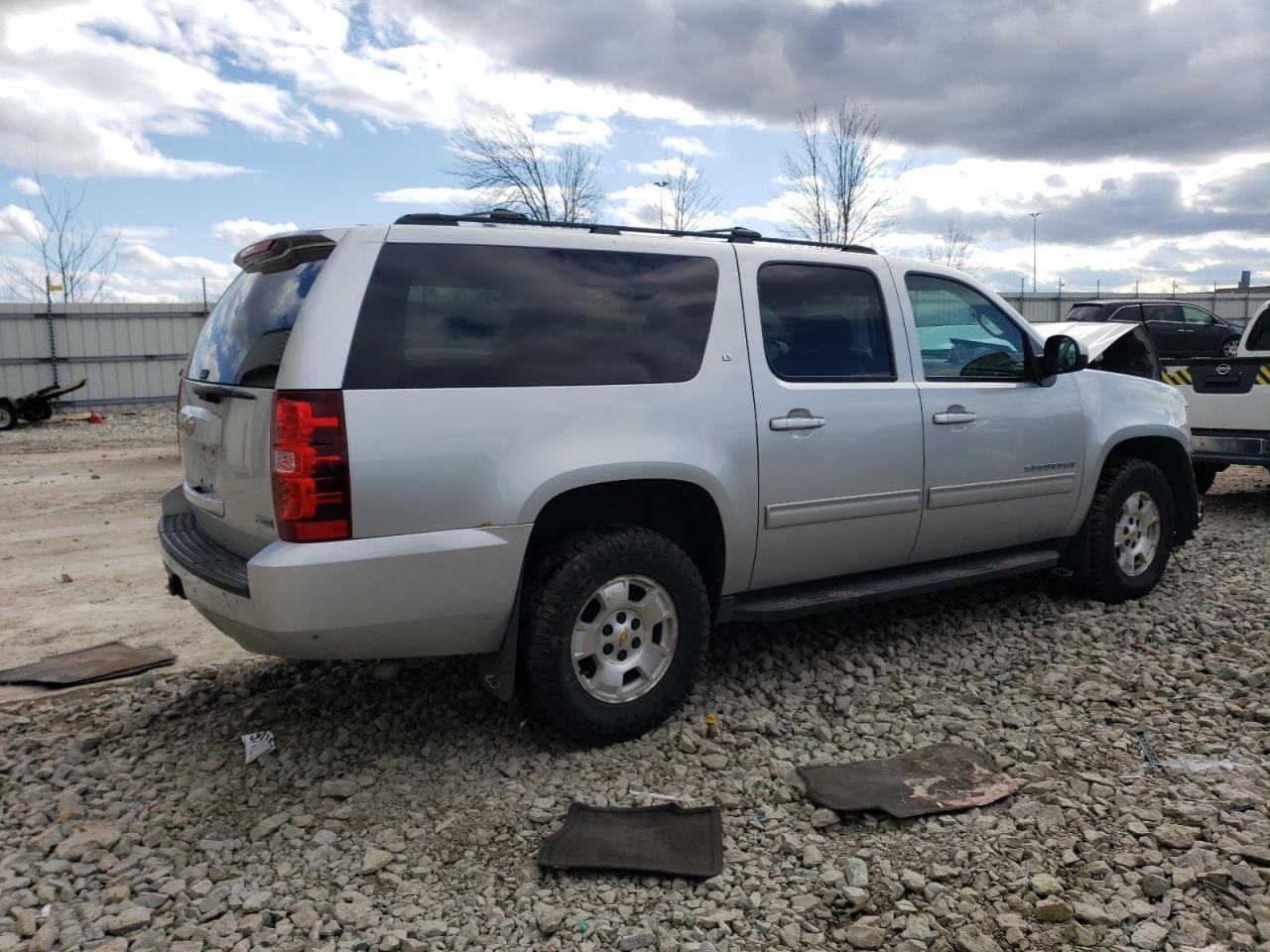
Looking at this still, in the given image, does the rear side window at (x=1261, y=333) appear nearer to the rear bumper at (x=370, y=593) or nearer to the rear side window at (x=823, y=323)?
the rear side window at (x=823, y=323)

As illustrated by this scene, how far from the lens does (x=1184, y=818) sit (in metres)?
3.28

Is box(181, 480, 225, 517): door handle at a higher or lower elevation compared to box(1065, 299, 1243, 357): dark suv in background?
lower

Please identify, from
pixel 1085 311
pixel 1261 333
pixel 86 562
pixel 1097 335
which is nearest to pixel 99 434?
pixel 86 562

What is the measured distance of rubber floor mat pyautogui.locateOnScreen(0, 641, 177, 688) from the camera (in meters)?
4.65

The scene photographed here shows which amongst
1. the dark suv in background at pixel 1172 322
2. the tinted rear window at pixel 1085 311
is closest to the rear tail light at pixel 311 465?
the tinted rear window at pixel 1085 311

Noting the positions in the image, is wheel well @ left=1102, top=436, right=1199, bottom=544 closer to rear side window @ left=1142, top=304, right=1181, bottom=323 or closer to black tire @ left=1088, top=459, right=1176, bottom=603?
black tire @ left=1088, top=459, right=1176, bottom=603

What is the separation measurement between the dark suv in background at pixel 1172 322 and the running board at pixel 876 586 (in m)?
16.9

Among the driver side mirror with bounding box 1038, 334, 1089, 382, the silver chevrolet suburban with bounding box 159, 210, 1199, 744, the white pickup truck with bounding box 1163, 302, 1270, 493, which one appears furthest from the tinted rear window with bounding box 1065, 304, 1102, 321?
the silver chevrolet suburban with bounding box 159, 210, 1199, 744

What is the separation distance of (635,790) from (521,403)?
142cm

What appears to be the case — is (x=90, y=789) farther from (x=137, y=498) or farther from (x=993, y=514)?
(x=137, y=498)

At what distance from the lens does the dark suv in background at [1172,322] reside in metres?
20.2

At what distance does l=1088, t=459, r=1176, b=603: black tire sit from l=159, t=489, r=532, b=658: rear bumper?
11.5 feet

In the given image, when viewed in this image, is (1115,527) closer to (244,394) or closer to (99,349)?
(244,394)

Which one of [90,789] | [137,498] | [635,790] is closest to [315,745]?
[90,789]
